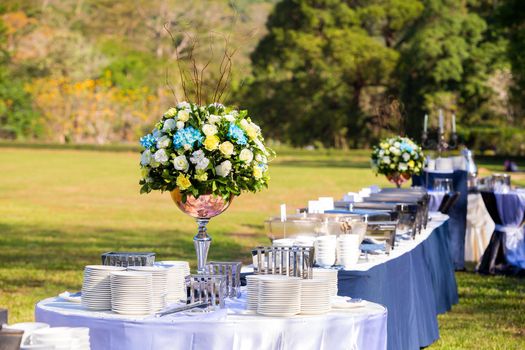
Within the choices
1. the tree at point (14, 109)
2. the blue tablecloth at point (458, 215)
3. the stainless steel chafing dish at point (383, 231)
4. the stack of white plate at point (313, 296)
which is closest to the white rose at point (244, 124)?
the stack of white plate at point (313, 296)

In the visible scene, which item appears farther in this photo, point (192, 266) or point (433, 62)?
point (433, 62)

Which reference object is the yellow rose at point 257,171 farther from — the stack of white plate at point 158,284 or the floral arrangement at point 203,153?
the stack of white plate at point 158,284

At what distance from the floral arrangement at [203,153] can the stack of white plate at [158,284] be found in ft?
1.70

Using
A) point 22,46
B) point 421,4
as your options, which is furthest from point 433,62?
point 22,46

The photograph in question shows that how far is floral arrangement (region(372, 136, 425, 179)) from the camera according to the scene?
1328cm

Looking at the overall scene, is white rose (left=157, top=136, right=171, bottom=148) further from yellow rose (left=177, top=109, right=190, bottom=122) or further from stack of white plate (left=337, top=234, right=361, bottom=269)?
stack of white plate (left=337, top=234, right=361, bottom=269)

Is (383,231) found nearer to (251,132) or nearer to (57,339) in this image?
(251,132)

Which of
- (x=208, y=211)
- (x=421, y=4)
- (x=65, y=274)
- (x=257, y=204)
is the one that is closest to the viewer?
(x=208, y=211)

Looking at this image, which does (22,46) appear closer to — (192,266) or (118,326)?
(192,266)

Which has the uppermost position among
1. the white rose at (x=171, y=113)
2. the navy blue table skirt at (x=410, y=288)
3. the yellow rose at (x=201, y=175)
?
the white rose at (x=171, y=113)

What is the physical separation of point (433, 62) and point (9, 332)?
177 feet

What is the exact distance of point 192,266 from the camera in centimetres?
1364

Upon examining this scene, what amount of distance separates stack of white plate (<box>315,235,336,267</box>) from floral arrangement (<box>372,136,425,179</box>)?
7211 mm

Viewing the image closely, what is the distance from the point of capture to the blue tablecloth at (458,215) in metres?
Answer: 13.4
